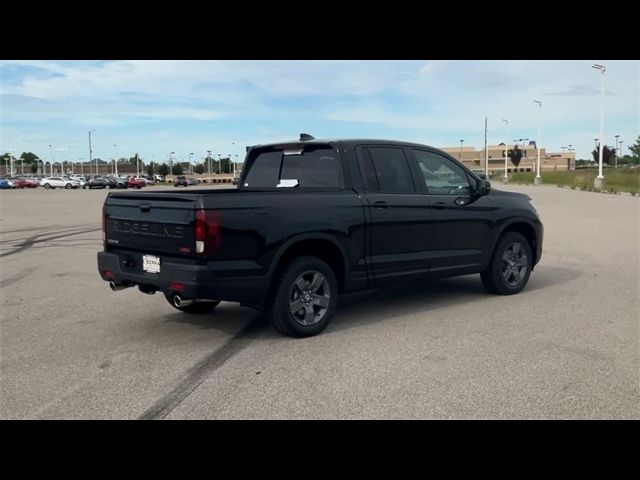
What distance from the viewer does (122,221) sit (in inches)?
238

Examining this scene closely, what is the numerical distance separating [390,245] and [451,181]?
1418 mm

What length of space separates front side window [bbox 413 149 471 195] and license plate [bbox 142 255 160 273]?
3179mm

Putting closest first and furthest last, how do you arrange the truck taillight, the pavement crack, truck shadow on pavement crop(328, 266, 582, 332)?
1. the pavement crack
2. the truck taillight
3. truck shadow on pavement crop(328, 266, 582, 332)

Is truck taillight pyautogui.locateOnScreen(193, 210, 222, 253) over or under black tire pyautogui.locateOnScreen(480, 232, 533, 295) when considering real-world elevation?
over

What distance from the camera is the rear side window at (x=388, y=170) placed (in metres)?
6.58

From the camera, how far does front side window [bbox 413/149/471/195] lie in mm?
7105

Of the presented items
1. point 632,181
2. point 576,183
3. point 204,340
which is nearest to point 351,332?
point 204,340

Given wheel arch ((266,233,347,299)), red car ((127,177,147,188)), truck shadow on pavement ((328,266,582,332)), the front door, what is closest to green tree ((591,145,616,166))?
red car ((127,177,147,188))

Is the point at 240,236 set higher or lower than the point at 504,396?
higher

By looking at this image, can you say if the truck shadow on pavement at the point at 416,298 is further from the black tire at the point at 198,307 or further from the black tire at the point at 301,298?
the black tire at the point at 198,307

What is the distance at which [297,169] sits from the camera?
682 centimetres

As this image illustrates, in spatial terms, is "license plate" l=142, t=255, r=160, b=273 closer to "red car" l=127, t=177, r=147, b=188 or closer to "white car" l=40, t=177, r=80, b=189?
"red car" l=127, t=177, r=147, b=188

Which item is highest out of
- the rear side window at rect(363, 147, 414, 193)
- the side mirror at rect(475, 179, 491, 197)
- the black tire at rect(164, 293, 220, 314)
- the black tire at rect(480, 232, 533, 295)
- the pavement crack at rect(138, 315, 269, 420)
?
the rear side window at rect(363, 147, 414, 193)

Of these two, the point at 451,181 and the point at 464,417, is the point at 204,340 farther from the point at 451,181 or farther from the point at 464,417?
the point at 451,181
